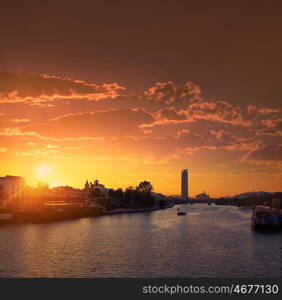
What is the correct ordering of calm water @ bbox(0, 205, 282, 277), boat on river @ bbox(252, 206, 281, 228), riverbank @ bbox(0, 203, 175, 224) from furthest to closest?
riverbank @ bbox(0, 203, 175, 224), boat on river @ bbox(252, 206, 281, 228), calm water @ bbox(0, 205, 282, 277)

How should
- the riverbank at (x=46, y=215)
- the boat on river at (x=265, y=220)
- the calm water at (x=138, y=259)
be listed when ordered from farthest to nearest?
the riverbank at (x=46, y=215)
the boat on river at (x=265, y=220)
the calm water at (x=138, y=259)

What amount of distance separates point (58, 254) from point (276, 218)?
91525 millimetres

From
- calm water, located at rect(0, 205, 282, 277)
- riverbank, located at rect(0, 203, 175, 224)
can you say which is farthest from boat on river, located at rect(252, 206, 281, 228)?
riverbank, located at rect(0, 203, 175, 224)

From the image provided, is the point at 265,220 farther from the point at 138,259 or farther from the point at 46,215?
the point at 46,215

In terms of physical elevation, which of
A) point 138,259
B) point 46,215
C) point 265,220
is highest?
point 265,220

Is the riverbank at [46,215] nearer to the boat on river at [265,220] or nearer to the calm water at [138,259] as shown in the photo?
the calm water at [138,259]

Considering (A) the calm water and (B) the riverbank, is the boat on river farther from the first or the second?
(B) the riverbank

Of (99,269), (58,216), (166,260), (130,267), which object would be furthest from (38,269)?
(58,216)

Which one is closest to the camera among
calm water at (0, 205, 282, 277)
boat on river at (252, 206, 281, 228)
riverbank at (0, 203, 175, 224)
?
calm water at (0, 205, 282, 277)

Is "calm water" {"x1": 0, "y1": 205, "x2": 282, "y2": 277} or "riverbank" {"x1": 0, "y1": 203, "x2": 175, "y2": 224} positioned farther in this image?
"riverbank" {"x1": 0, "y1": 203, "x2": 175, "y2": 224}

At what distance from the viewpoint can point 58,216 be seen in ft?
575

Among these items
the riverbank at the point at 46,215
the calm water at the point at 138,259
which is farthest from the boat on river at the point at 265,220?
the riverbank at the point at 46,215

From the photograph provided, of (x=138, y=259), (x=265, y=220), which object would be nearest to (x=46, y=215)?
(x=265, y=220)

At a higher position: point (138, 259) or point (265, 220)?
point (265, 220)
